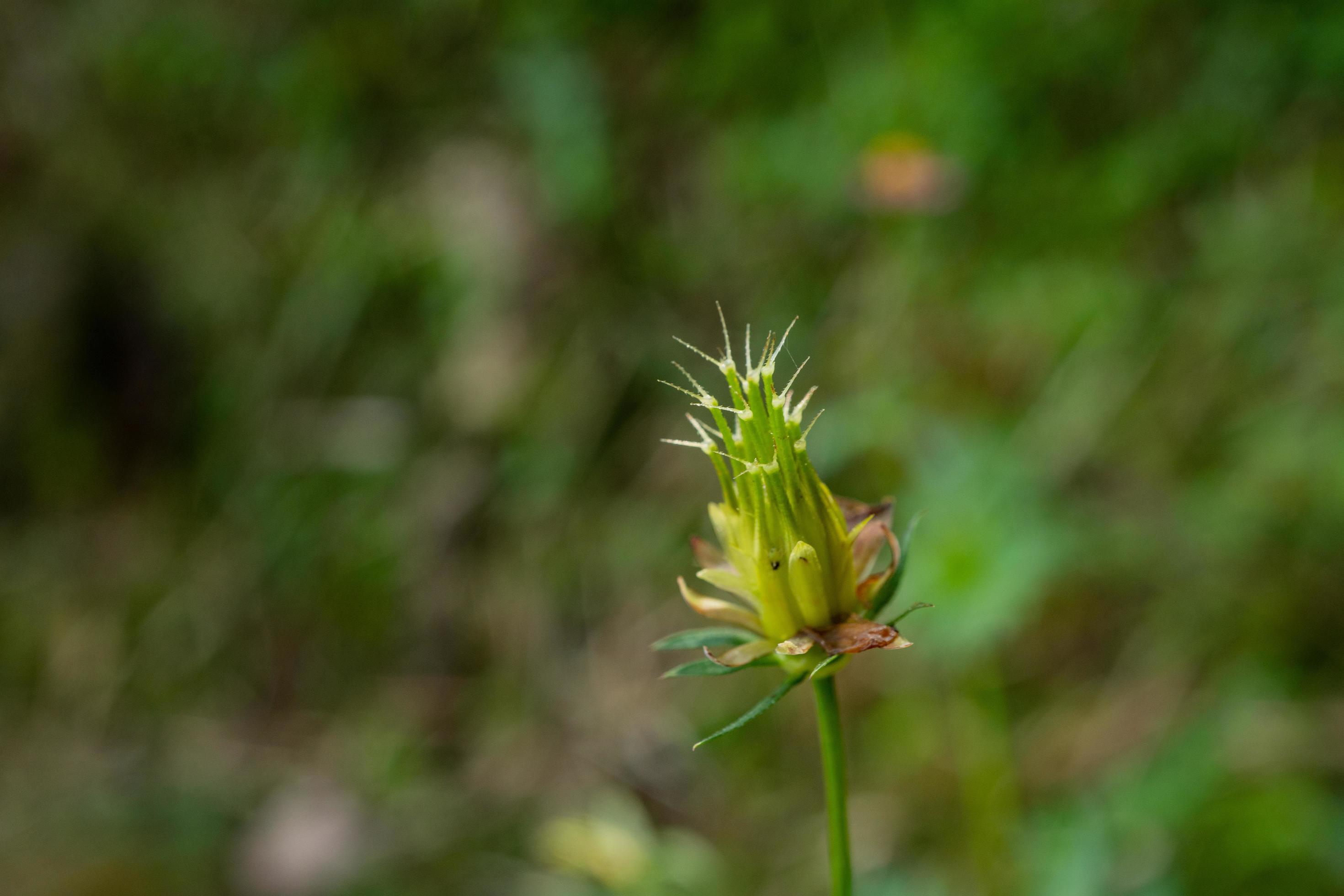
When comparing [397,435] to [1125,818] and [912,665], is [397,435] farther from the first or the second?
[1125,818]

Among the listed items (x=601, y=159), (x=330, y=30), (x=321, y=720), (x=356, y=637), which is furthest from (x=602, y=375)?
(x=330, y=30)

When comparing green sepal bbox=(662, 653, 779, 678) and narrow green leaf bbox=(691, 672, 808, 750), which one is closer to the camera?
narrow green leaf bbox=(691, 672, 808, 750)

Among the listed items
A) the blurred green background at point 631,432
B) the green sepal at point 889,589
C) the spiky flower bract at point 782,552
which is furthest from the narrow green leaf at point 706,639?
the blurred green background at point 631,432

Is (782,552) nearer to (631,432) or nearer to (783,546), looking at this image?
(783,546)

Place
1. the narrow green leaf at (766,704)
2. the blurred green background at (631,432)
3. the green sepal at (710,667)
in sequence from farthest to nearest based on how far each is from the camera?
the blurred green background at (631,432)
the green sepal at (710,667)
the narrow green leaf at (766,704)

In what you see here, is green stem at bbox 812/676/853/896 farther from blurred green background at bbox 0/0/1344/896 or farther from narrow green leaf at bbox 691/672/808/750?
blurred green background at bbox 0/0/1344/896

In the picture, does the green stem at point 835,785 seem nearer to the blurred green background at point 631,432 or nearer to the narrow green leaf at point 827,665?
the narrow green leaf at point 827,665

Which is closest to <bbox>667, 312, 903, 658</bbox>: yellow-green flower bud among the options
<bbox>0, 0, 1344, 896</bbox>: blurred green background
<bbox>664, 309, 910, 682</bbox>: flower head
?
<bbox>664, 309, 910, 682</bbox>: flower head
